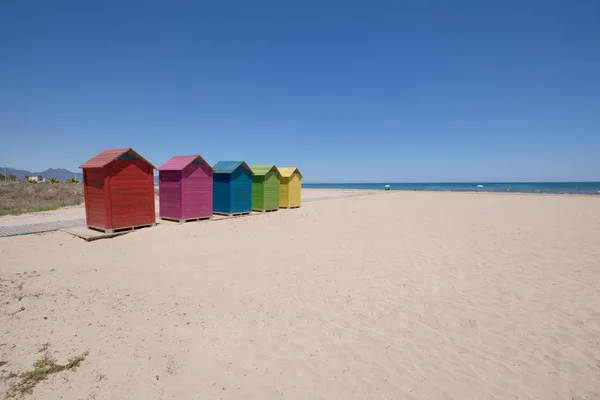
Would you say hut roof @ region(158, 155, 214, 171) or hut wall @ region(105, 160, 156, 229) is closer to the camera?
hut wall @ region(105, 160, 156, 229)

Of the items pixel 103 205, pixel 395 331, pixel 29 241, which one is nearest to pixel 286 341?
pixel 395 331

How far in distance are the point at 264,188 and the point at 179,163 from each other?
5.79m

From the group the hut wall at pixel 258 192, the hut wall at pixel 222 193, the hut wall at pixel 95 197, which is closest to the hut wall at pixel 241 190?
the hut wall at pixel 222 193

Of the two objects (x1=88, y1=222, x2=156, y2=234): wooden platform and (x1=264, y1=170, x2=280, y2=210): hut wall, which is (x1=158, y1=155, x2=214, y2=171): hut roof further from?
(x1=264, y1=170, x2=280, y2=210): hut wall

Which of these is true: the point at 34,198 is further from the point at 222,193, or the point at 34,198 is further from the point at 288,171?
the point at 288,171

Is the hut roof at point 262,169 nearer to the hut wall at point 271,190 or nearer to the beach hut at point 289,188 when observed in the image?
the hut wall at point 271,190

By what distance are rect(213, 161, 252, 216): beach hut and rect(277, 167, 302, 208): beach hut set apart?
13.6 ft

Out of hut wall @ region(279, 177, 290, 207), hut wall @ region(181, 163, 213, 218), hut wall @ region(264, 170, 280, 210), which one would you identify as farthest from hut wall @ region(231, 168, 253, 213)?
hut wall @ region(279, 177, 290, 207)

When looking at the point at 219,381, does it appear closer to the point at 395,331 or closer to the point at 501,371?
the point at 395,331

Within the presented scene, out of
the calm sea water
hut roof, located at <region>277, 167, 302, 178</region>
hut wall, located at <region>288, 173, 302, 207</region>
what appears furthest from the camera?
the calm sea water

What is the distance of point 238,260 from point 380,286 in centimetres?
402

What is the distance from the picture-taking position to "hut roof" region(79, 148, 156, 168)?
36.1ft

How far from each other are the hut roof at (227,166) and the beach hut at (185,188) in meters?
1.20

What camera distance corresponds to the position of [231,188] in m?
16.2
